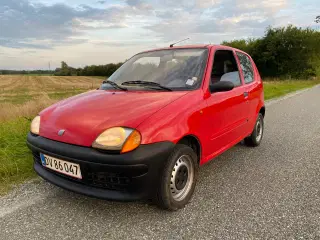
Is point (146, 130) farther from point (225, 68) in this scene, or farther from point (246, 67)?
point (246, 67)

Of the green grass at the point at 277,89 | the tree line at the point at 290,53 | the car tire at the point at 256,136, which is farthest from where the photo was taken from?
the tree line at the point at 290,53

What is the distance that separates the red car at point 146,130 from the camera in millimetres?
2328

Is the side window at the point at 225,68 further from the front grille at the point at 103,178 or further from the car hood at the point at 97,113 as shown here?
the front grille at the point at 103,178

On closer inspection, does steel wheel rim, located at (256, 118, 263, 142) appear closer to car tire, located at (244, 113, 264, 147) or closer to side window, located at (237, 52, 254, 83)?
car tire, located at (244, 113, 264, 147)

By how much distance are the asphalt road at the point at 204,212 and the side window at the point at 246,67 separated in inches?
55.5


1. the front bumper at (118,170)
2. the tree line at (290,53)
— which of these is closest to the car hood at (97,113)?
the front bumper at (118,170)

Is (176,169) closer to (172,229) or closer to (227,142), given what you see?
(172,229)

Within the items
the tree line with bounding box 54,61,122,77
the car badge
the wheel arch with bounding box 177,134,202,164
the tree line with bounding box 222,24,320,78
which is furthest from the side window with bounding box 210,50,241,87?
the tree line with bounding box 54,61,122,77

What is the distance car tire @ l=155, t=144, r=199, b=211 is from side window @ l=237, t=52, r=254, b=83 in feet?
6.71

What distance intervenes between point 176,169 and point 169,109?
0.57 meters

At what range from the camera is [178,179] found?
273 cm

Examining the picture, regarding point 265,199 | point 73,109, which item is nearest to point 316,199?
point 265,199

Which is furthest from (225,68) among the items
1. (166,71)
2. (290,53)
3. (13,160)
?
(290,53)

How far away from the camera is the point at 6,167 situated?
3.52 meters
